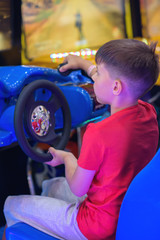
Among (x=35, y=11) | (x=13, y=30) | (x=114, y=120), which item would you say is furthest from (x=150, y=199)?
(x=35, y=11)

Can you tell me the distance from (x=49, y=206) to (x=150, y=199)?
0.47 metres

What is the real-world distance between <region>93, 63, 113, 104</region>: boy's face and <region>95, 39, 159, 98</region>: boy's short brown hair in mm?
25

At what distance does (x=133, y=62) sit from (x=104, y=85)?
0.13 m

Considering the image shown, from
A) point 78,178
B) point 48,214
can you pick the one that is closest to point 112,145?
point 78,178

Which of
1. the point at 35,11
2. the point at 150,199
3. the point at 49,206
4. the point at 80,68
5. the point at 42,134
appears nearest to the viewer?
the point at 150,199

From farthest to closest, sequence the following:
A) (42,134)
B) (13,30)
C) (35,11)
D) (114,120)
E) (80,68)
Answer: (35,11), (13,30), (80,68), (42,134), (114,120)

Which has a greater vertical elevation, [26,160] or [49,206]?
[49,206]

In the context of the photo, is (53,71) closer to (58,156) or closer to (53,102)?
(53,102)

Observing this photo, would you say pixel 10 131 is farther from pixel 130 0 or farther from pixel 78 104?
pixel 130 0

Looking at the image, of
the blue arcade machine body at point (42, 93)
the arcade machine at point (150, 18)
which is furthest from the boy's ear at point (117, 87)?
the arcade machine at point (150, 18)

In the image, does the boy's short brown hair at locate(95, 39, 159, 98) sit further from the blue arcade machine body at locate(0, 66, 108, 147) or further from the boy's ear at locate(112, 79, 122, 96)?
the blue arcade machine body at locate(0, 66, 108, 147)

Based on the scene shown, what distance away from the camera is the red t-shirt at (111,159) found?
963 millimetres

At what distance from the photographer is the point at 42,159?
1229 mm

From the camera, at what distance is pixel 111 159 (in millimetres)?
979
